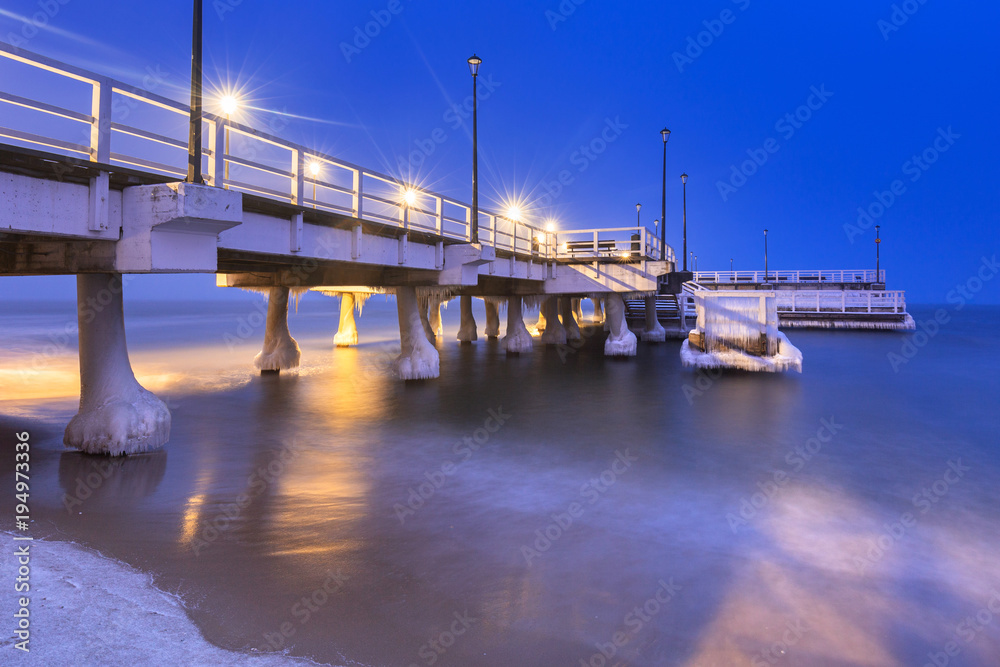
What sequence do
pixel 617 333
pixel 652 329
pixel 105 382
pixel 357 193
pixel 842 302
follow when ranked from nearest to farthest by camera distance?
1. pixel 105 382
2. pixel 357 193
3. pixel 617 333
4. pixel 652 329
5. pixel 842 302

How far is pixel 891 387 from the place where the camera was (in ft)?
66.1

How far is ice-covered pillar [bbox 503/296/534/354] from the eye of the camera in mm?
31531

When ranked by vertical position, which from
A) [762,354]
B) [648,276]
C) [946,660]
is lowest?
[946,660]

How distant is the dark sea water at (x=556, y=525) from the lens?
4711 mm

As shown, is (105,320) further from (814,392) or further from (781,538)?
(814,392)

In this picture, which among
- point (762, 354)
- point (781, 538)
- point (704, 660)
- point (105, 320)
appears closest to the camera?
point (704, 660)

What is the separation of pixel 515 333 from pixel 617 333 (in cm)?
568

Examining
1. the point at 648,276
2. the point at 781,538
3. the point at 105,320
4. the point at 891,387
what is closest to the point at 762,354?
the point at 891,387

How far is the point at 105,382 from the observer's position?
9.99m

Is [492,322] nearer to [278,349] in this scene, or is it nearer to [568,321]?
[568,321]

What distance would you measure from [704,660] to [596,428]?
351 inches

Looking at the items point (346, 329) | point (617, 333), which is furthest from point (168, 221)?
point (346, 329)

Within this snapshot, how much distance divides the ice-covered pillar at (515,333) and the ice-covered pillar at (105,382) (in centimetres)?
2233

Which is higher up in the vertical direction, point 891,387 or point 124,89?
point 124,89
